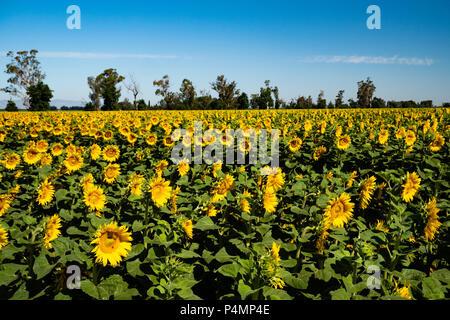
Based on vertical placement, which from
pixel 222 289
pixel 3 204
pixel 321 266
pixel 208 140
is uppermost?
pixel 208 140

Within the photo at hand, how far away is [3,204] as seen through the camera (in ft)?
8.71

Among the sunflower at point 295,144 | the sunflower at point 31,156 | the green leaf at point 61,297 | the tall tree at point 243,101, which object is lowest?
the green leaf at point 61,297

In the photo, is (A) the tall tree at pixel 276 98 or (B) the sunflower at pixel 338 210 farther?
(A) the tall tree at pixel 276 98

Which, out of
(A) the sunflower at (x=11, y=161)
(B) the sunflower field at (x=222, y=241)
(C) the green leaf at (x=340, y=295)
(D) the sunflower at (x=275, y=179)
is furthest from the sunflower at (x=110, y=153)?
(C) the green leaf at (x=340, y=295)

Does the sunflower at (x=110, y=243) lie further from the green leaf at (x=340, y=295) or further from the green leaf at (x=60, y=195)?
the green leaf at (x=340, y=295)

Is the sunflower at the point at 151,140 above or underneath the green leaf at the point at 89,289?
above

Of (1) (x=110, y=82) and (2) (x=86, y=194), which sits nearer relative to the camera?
(2) (x=86, y=194)

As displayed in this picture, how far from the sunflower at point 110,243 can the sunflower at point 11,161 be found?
158 inches

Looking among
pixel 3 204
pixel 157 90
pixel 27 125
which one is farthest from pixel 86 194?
pixel 157 90

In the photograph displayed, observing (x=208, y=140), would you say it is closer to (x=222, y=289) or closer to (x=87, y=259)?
(x=222, y=289)

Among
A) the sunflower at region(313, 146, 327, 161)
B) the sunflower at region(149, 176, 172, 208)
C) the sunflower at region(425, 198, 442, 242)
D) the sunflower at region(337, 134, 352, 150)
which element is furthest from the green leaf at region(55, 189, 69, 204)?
the sunflower at region(337, 134, 352, 150)

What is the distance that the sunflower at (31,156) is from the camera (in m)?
4.63
